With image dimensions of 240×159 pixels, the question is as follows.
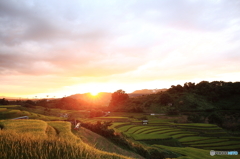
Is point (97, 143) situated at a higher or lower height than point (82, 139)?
lower

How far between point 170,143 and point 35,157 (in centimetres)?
3972

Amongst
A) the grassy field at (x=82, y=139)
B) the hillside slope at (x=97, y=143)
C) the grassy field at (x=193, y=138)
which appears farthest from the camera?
the grassy field at (x=193, y=138)

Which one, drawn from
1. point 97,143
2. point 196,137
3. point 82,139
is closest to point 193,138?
point 196,137

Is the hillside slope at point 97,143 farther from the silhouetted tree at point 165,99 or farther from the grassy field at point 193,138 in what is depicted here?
the silhouetted tree at point 165,99

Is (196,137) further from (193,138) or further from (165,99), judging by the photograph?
(165,99)

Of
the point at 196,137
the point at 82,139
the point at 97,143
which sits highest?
the point at 82,139

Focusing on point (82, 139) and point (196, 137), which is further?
point (196, 137)

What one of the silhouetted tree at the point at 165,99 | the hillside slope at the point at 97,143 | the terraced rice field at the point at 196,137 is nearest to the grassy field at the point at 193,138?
the terraced rice field at the point at 196,137

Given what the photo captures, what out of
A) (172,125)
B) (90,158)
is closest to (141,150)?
(90,158)

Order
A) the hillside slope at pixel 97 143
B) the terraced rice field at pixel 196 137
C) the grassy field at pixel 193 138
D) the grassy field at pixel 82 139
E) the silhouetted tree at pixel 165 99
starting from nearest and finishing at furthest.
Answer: the grassy field at pixel 82 139, the hillside slope at pixel 97 143, the grassy field at pixel 193 138, the terraced rice field at pixel 196 137, the silhouetted tree at pixel 165 99

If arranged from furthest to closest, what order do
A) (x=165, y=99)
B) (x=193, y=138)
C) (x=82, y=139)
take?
(x=165, y=99), (x=193, y=138), (x=82, y=139)

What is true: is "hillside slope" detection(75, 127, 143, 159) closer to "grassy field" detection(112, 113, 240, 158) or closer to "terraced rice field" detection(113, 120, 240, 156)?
"grassy field" detection(112, 113, 240, 158)

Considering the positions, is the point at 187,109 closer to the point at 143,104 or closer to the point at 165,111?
the point at 165,111

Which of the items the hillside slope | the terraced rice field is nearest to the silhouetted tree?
the terraced rice field
